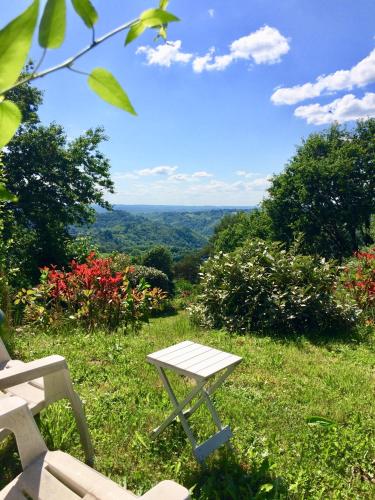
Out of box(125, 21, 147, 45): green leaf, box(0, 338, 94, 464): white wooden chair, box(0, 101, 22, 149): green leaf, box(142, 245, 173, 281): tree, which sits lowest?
box(142, 245, 173, 281): tree

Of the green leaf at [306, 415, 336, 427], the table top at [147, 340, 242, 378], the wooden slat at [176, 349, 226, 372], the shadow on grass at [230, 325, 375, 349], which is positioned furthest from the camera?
the shadow on grass at [230, 325, 375, 349]

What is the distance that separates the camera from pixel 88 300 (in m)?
7.84

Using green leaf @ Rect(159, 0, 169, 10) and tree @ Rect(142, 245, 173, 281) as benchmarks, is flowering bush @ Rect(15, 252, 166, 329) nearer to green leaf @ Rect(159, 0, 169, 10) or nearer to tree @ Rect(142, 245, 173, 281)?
green leaf @ Rect(159, 0, 169, 10)

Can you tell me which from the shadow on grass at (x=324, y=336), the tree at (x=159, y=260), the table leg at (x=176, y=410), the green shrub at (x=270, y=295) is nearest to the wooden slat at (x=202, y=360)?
the table leg at (x=176, y=410)

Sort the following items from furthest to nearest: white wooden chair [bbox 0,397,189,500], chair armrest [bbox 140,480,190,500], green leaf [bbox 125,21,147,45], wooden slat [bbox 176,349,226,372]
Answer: wooden slat [bbox 176,349,226,372] < white wooden chair [bbox 0,397,189,500] < chair armrest [bbox 140,480,190,500] < green leaf [bbox 125,21,147,45]

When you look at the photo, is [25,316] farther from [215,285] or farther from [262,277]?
[262,277]

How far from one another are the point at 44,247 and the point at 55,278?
12918 mm

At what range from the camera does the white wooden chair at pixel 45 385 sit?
2693 mm

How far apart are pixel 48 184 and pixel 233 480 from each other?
21.0 meters

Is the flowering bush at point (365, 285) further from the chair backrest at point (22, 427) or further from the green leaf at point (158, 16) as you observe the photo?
the green leaf at point (158, 16)

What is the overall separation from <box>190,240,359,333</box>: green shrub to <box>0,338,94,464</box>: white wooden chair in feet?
17.1

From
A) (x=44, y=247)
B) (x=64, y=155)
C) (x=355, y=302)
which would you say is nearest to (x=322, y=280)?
(x=355, y=302)

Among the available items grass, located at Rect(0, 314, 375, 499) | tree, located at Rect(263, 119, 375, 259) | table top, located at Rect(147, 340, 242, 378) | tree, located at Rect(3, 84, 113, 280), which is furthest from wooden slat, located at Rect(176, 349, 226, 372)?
tree, located at Rect(263, 119, 375, 259)

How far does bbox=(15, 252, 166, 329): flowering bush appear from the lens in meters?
7.82
